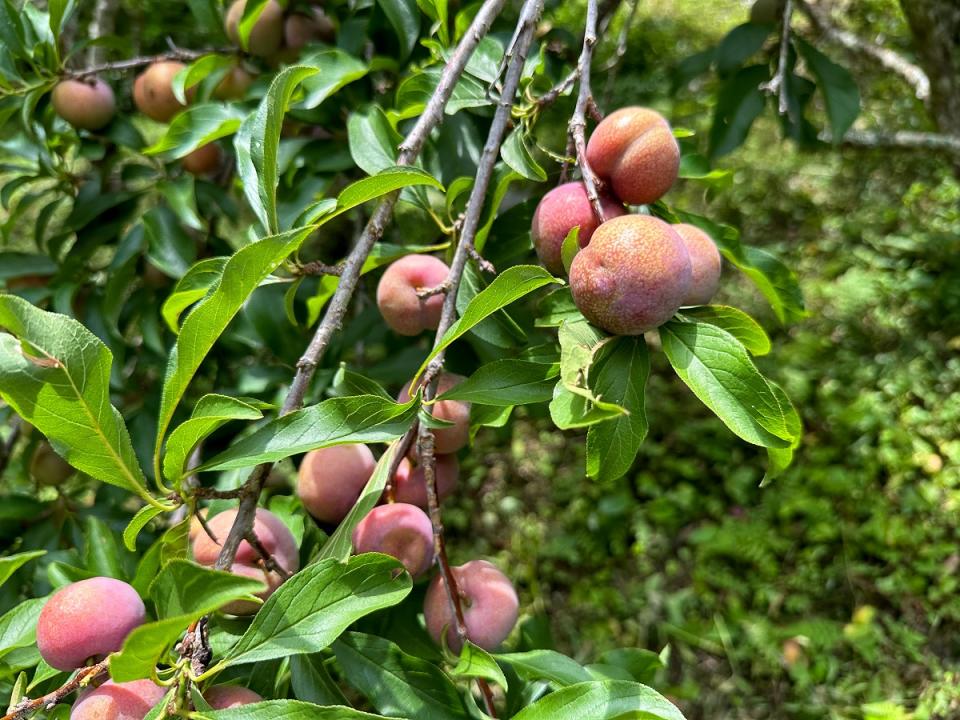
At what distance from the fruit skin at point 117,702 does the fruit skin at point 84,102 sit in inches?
41.1

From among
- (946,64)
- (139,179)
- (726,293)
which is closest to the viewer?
(139,179)

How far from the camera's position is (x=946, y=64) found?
190cm

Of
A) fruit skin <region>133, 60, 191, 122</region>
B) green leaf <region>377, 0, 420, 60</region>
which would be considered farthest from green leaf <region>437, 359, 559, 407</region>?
fruit skin <region>133, 60, 191, 122</region>

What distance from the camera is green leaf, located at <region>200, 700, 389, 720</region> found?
58cm

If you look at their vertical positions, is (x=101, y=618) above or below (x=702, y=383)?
below

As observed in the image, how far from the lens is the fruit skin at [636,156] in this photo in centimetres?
76

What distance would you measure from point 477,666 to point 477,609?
102 millimetres

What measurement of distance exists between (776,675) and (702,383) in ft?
5.18

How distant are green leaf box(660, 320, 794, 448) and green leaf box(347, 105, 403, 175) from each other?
452 millimetres

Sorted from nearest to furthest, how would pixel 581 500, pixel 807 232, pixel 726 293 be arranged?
1. pixel 581 500
2. pixel 726 293
3. pixel 807 232

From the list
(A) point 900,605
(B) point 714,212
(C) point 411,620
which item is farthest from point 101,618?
(B) point 714,212

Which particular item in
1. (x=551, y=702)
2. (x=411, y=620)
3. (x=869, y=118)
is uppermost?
(x=551, y=702)

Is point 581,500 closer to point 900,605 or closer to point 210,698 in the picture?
point 900,605

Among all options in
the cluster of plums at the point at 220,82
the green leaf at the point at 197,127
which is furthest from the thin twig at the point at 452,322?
the cluster of plums at the point at 220,82
